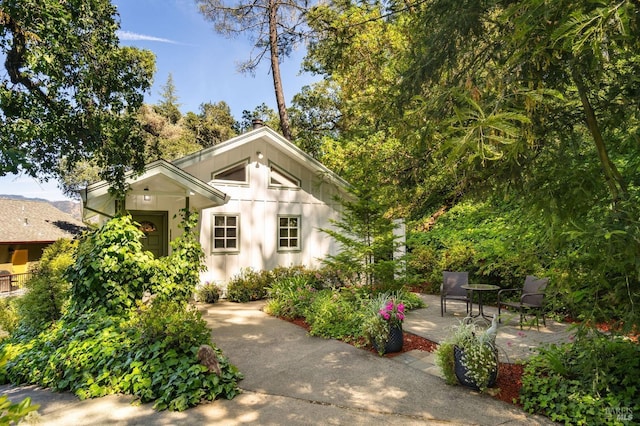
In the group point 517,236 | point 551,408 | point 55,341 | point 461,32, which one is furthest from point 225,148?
point 551,408

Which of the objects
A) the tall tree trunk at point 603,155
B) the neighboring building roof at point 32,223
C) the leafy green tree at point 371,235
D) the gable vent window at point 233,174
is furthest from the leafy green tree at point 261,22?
the neighboring building roof at point 32,223

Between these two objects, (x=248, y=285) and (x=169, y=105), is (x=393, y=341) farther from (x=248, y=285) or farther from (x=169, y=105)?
(x=169, y=105)

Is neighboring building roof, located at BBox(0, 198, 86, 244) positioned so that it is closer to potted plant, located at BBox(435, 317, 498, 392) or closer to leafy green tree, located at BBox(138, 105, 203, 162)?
leafy green tree, located at BBox(138, 105, 203, 162)

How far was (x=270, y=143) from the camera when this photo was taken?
1185cm

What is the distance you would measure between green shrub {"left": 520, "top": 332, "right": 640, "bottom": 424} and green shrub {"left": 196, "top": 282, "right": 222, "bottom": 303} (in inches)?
323

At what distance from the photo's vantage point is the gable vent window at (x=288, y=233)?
39.7ft

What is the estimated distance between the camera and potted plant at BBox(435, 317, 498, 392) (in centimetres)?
424

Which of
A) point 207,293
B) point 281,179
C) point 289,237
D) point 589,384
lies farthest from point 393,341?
point 281,179

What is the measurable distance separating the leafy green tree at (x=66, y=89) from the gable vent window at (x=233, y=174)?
400 cm

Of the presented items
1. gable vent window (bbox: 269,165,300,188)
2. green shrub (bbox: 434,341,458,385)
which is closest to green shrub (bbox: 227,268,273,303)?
gable vent window (bbox: 269,165,300,188)

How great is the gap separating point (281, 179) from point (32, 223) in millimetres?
22069

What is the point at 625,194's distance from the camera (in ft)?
9.55

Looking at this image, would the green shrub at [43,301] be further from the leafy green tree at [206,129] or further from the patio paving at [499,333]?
the leafy green tree at [206,129]

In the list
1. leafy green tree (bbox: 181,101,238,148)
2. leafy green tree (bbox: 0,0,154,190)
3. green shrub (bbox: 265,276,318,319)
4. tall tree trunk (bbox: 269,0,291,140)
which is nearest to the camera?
leafy green tree (bbox: 0,0,154,190)
